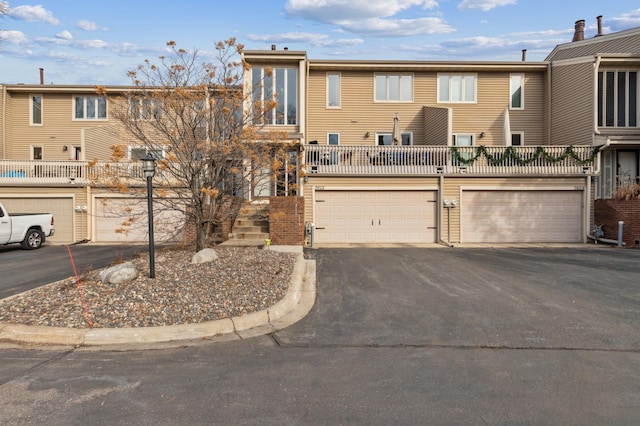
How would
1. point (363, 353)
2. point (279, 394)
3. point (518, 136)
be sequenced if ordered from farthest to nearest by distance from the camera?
point (518, 136)
point (363, 353)
point (279, 394)

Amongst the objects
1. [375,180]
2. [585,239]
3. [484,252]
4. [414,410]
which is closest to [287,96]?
[375,180]

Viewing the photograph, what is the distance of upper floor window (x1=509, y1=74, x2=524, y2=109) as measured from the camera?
20875 millimetres

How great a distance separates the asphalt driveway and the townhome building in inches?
181

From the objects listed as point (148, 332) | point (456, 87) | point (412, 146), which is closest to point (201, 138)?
point (148, 332)

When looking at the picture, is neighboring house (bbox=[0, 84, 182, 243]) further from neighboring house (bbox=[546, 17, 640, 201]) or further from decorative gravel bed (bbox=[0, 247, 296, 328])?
neighboring house (bbox=[546, 17, 640, 201])

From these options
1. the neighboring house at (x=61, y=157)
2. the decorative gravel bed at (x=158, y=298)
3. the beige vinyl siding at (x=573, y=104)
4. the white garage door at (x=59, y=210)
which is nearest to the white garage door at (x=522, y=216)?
the beige vinyl siding at (x=573, y=104)

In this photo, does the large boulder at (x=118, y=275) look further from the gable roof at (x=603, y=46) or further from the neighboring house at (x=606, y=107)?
the gable roof at (x=603, y=46)

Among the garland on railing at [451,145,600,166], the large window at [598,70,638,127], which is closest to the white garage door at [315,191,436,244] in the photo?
the garland on railing at [451,145,600,166]

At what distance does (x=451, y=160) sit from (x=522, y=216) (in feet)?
12.2

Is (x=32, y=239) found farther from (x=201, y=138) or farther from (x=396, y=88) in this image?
(x=396, y=88)

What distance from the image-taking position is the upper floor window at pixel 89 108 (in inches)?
894

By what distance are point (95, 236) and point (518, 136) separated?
20.2 meters

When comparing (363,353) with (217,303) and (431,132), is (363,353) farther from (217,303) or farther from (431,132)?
(431,132)

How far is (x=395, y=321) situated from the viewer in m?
6.52
